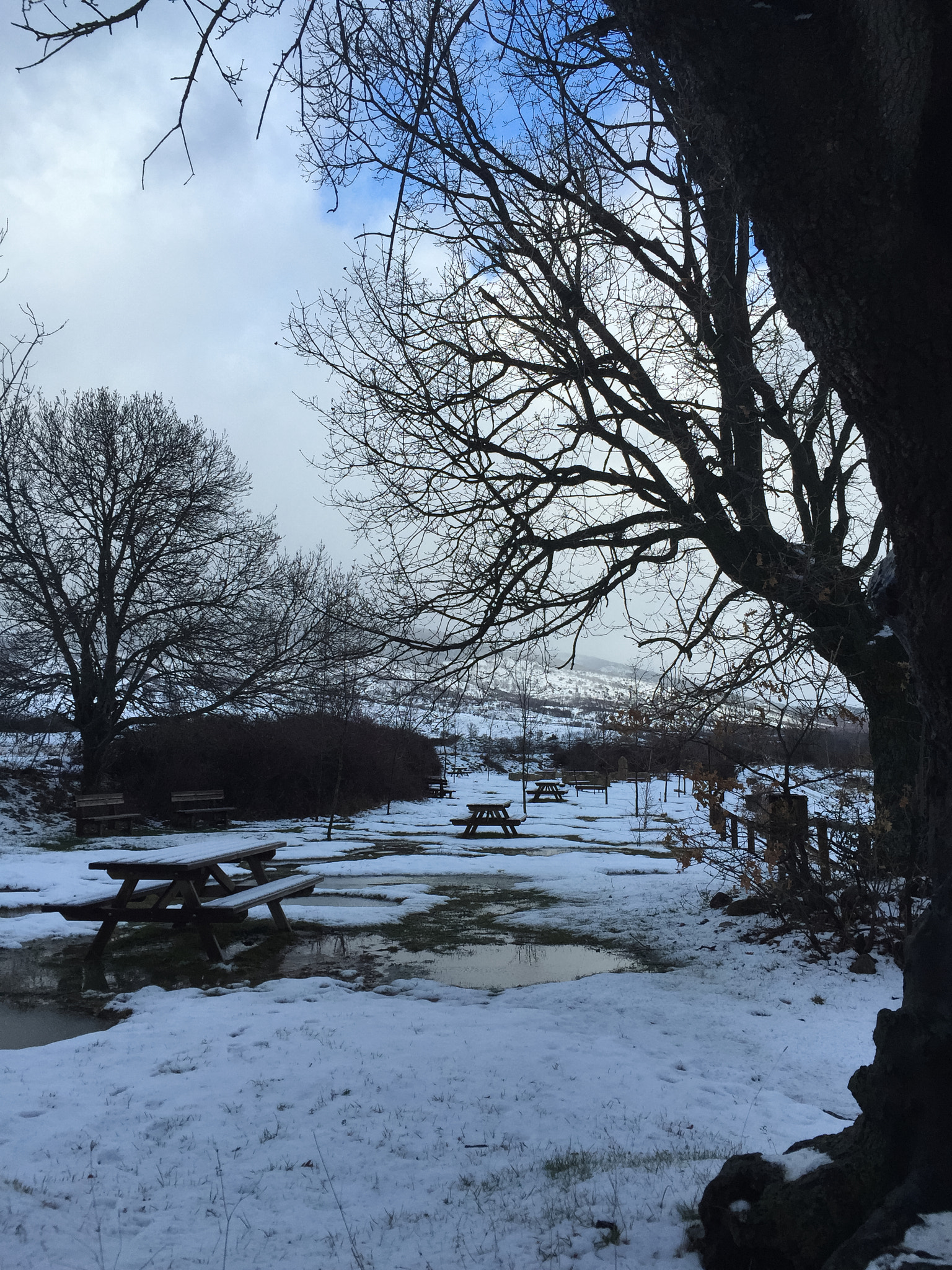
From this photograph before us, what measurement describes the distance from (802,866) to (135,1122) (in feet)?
16.9

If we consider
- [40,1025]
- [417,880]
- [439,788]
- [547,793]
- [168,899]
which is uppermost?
[168,899]

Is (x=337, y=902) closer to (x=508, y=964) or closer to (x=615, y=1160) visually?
(x=508, y=964)

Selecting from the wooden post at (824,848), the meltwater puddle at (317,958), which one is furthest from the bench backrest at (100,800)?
the wooden post at (824,848)

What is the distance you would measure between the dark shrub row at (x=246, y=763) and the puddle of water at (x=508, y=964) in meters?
12.6

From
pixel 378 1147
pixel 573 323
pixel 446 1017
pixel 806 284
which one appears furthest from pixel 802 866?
pixel 806 284

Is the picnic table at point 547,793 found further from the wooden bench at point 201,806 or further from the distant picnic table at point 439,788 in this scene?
the wooden bench at point 201,806

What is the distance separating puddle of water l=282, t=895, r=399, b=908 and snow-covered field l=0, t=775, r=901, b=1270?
3.36 meters

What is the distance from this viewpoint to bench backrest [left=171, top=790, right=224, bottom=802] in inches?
722

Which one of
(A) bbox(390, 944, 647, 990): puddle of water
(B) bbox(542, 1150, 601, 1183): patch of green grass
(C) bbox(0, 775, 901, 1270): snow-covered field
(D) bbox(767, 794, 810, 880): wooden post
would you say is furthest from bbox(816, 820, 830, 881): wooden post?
(B) bbox(542, 1150, 601, 1183): patch of green grass

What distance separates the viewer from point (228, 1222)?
102 inches

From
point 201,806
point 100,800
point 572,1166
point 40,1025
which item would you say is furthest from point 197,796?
point 572,1166

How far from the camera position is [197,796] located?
18.7 meters

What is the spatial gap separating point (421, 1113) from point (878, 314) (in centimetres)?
344

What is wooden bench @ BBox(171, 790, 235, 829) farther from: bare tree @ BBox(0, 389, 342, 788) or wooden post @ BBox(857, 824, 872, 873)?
wooden post @ BBox(857, 824, 872, 873)
